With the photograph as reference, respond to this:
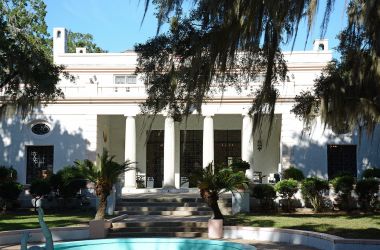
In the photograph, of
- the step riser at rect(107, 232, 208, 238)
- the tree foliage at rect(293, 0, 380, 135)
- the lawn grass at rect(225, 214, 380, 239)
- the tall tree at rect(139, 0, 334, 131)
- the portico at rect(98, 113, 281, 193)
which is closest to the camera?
the tall tree at rect(139, 0, 334, 131)

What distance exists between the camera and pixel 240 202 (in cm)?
2100

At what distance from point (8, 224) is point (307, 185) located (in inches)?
422

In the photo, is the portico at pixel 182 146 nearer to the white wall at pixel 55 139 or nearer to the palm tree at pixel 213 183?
the white wall at pixel 55 139

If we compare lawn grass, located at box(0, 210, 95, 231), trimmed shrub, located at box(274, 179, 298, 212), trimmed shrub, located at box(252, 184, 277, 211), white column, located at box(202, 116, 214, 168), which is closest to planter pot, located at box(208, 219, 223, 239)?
lawn grass, located at box(0, 210, 95, 231)

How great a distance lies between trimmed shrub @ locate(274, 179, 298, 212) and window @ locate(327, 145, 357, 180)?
6388 millimetres

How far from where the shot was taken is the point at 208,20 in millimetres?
9062

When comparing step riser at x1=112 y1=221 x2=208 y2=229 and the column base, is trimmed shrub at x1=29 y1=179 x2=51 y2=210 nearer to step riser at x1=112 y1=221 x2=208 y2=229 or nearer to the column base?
the column base

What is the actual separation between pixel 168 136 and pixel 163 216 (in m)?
9.12

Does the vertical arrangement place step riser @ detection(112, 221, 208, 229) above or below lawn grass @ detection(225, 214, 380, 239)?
below

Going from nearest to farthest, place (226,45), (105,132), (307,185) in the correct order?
1. (226,45)
2. (307,185)
3. (105,132)

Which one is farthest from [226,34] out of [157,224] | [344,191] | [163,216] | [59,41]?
[59,41]

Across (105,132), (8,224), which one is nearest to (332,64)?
(8,224)

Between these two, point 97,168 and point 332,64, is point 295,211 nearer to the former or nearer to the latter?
point 332,64

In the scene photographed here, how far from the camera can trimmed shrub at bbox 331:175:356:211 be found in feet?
71.5
